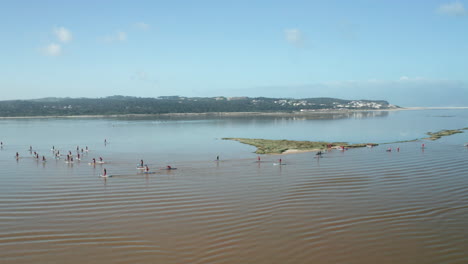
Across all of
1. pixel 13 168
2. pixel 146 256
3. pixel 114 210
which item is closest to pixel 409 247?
pixel 146 256

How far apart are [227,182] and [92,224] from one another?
9798mm

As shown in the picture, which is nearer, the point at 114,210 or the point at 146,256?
the point at 146,256

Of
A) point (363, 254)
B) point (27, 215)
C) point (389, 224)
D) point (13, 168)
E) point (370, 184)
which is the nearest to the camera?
point (363, 254)

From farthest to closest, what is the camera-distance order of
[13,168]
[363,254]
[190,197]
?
[13,168], [190,197], [363,254]

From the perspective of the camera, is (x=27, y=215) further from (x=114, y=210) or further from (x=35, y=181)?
(x=35, y=181)

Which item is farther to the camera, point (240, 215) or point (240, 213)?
point (240, 213)

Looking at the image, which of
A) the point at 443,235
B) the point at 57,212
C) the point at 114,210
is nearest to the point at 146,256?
the point at 114,210

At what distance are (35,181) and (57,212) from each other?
8737mm

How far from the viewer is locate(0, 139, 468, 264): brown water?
13.1 m

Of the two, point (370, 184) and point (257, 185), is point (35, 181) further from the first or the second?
point (370, 184)

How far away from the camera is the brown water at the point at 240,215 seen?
13125 millimetres

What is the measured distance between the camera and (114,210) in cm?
1802

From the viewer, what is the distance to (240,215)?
17.1 m

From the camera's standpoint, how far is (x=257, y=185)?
76.1 ft
